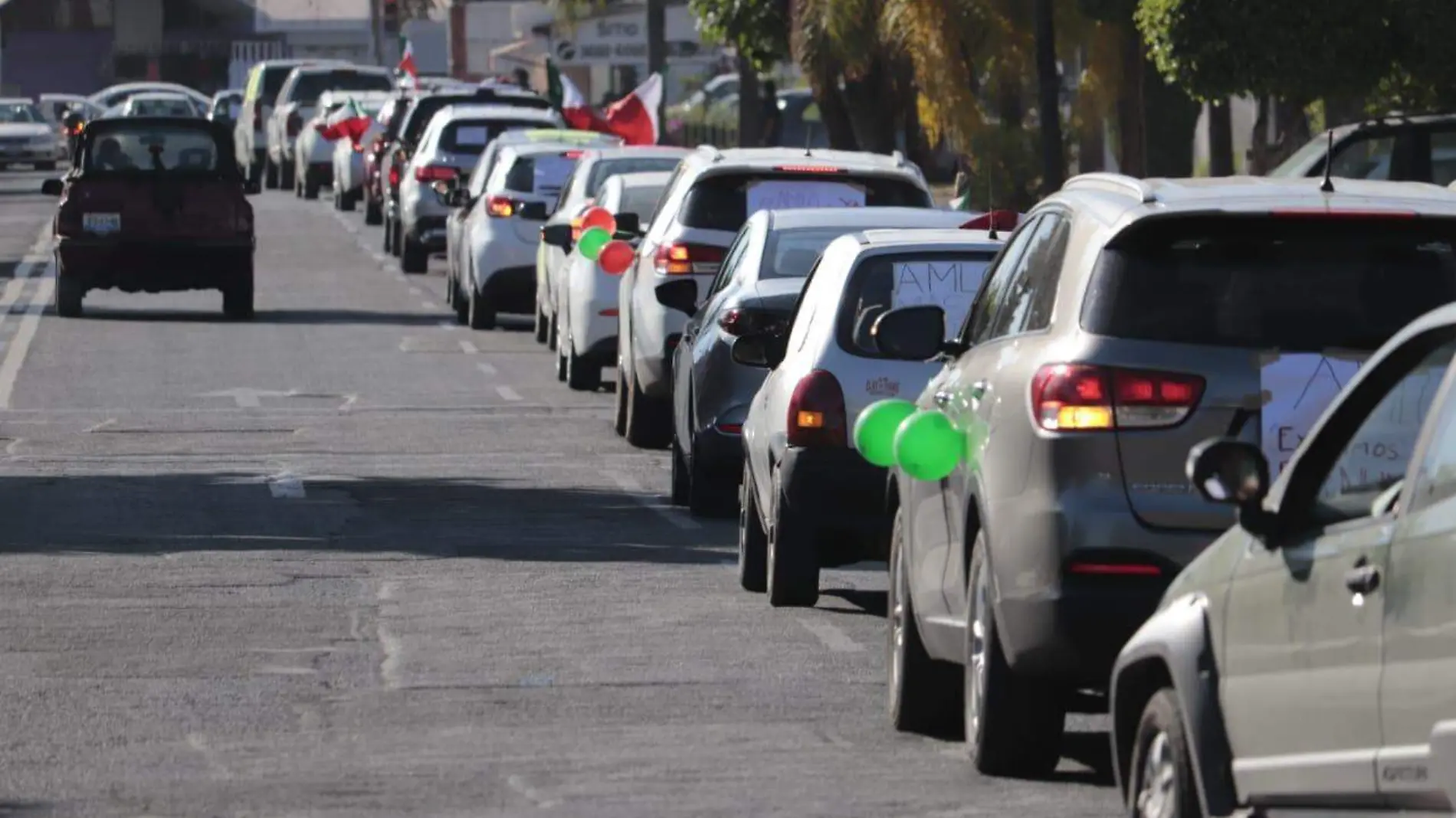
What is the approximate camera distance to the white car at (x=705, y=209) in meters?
18.0

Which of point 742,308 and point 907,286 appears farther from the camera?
point 742,308

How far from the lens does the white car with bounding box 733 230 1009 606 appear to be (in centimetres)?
1229

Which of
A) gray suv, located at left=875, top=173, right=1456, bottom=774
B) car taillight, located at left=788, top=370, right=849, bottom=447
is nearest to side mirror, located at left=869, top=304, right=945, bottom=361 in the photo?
gray suv, located at left=875, top=173, right=1456, bottom=774

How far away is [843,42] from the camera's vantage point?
124 feet

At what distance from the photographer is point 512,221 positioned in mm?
28125

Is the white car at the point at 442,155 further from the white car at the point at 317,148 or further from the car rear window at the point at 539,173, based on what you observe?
the white car at the point at 317,148

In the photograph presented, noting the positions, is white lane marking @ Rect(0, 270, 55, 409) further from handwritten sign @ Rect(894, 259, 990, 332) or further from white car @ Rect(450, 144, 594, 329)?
handwritten sign @ Rect(894, 259, 990, 332)

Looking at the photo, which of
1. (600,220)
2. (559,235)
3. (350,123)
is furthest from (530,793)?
(350,123)

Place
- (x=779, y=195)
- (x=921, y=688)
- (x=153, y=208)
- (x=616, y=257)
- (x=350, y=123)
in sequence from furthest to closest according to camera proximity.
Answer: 1. (x=350, y=123)
2. (x=153, y=208)
3. (x=616, y=257)
4. (x=779, y=195)
5. (x=921, y=688)

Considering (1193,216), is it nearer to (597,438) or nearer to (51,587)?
(51,587)

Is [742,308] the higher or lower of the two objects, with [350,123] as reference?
higher

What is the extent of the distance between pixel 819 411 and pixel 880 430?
2051mm

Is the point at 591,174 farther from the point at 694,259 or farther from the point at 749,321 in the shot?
the point at 749,321

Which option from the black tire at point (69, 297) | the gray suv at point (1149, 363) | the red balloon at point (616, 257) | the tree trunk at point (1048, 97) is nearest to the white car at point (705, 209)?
the red balloon at point (616, 257)
